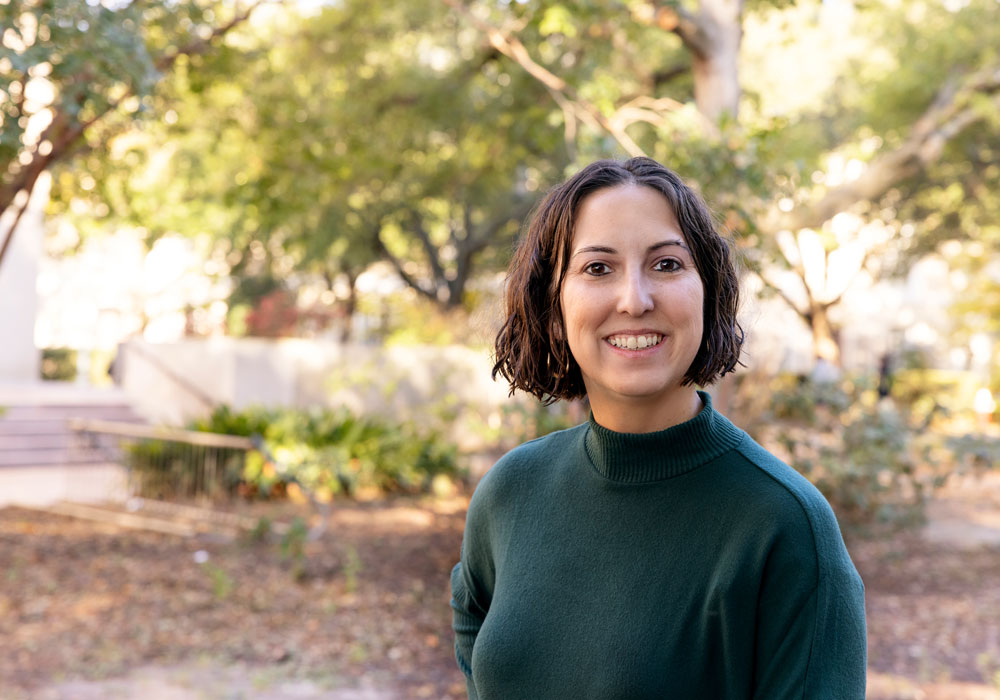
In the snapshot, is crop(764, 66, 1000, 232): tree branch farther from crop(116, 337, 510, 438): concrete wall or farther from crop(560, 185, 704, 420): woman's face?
crop(560, 185, 704, 420): woman's face

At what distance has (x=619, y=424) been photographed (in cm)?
152

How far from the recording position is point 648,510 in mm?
1462

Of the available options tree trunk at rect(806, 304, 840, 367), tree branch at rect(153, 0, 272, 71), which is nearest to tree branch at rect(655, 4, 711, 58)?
tree branch at rect(153, 0, 272, 71)

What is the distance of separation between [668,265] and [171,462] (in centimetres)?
1016

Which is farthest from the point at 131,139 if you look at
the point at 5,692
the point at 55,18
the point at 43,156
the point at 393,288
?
the point at 393,288

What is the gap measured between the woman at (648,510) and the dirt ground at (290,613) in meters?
4.47

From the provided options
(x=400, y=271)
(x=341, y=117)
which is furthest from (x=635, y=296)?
(x=400, y=271)

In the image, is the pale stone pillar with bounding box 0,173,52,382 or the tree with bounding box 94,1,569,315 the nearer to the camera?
the tree with bounding box 94,1,569,315

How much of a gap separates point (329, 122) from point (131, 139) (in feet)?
11.9

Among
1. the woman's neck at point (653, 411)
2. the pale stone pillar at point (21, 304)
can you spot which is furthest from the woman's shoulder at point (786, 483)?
the pale stone pillar at point (21, 304)

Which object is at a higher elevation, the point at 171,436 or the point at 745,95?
the point at 745,95

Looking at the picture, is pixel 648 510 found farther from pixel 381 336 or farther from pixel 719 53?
pixel 381 336

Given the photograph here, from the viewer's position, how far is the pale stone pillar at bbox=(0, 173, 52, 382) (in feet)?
65.6

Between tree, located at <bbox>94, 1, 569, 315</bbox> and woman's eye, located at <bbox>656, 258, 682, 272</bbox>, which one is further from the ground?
tree, located at <bbox>94, 1, 569, 315</bbox>
